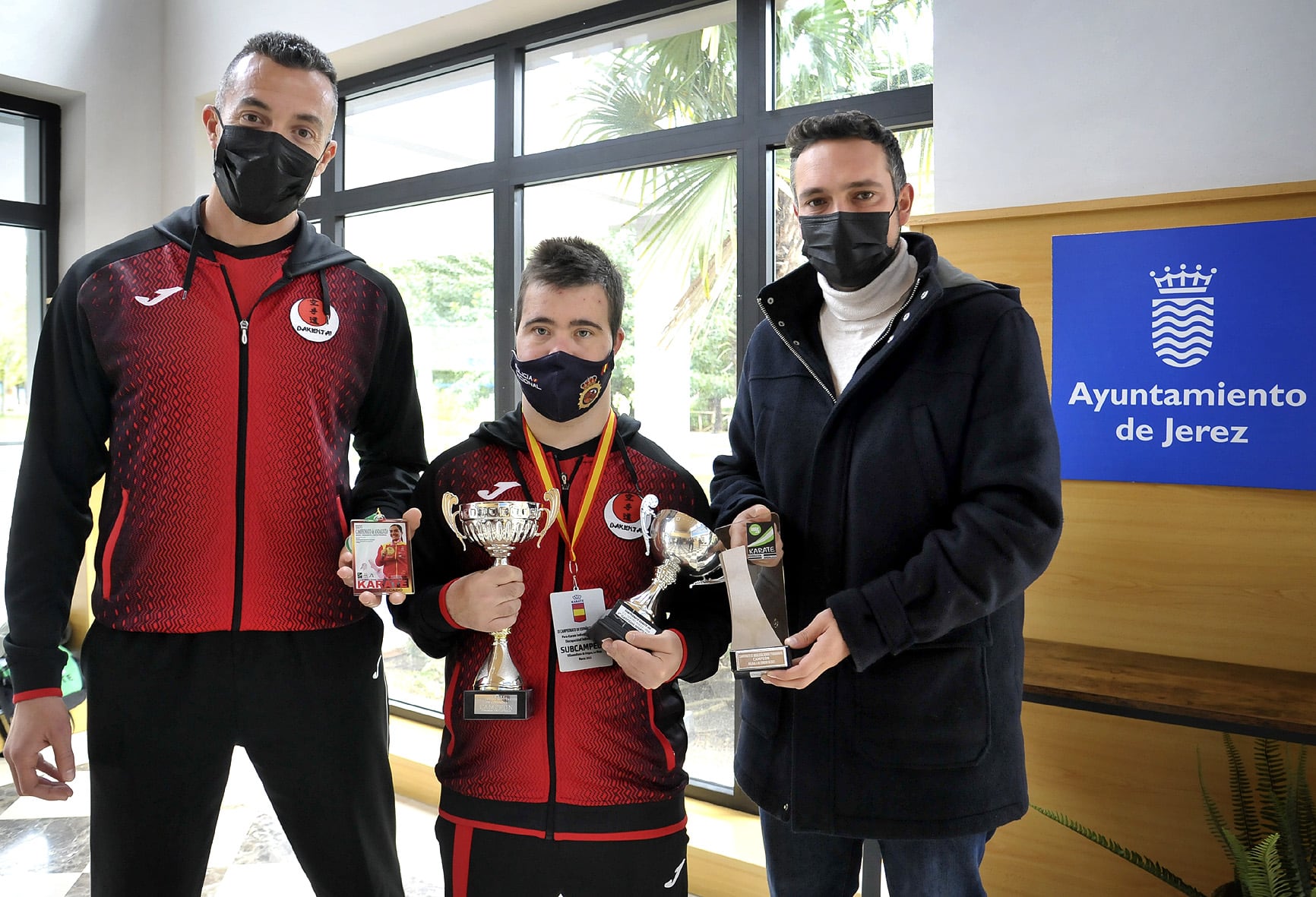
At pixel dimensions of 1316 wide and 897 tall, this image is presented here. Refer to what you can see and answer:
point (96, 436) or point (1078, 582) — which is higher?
point (96, 436)

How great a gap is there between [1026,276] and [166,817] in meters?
2.20

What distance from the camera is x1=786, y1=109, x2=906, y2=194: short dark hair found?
159cm

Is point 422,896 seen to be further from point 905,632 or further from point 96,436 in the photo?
point 905,632

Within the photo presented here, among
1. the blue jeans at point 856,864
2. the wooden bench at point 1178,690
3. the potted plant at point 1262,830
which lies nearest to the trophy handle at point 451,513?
the blue jeans at point 856,864

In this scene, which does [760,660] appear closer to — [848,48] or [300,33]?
[848,48]

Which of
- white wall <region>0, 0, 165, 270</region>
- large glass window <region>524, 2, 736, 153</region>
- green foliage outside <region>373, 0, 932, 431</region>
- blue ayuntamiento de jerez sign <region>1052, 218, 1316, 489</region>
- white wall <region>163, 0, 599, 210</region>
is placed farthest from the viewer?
white wall <region>0, 0, 165, 270</region>

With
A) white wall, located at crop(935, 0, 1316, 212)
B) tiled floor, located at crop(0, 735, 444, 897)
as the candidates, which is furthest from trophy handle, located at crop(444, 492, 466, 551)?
tiled floor, located at crop(0, 735, 444, 897)

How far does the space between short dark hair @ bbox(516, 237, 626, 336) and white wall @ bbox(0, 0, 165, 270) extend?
12.7ft

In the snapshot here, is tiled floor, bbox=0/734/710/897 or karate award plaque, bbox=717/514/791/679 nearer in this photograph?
karate award plaque, bbox=717/514/791/679

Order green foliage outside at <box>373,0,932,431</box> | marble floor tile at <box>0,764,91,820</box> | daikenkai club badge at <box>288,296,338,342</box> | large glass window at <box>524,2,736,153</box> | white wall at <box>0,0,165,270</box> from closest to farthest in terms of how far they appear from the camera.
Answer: daikenkai club badge at <box>288,296,338,342</box> < green foliage outside at <box>373,0,932,431</box> < large glass window at <box>524,2,736,153</box> < marble floor tile at <box>0,764,91,820</box> < white wall at <box>0,0,165,270</box>

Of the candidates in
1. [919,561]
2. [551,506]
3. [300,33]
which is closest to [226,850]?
[551,506]

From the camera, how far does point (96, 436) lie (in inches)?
63.9

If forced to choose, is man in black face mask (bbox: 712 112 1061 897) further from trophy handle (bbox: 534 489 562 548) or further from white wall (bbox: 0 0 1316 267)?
white wall (bbox: 0 0 1316 267)

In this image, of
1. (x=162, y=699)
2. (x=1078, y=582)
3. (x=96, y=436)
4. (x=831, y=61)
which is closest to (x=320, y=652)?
(x=162, y=699)
